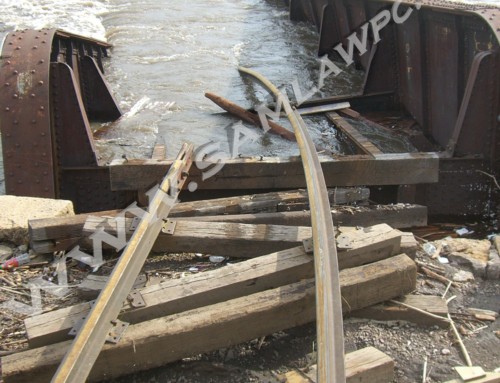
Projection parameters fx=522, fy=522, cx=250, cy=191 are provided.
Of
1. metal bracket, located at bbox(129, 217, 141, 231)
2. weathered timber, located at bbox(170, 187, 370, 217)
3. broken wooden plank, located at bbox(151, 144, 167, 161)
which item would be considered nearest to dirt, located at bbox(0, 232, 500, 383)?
metal bracket, located at bbox(129, 217, 141, 231)

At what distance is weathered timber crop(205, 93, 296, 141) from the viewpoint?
676 centimetres

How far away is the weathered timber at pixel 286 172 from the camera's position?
15.4ft

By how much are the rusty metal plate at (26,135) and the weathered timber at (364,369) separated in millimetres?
3111

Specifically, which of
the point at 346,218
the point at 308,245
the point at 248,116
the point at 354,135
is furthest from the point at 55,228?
the point at 248,116

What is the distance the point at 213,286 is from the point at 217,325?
10.9 inches

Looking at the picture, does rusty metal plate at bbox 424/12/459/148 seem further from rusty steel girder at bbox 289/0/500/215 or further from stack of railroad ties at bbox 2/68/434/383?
stack of railroad ties at bbox 2/68/434/383

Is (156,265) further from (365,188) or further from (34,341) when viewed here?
(365,188)

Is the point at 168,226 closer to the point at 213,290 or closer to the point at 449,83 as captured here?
the point at 213,290

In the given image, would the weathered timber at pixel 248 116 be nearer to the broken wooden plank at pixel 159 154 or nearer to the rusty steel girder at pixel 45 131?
the broken wooden plank at pixel 159 154

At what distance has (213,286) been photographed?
297 centimetres

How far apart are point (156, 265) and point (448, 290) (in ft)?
6.44

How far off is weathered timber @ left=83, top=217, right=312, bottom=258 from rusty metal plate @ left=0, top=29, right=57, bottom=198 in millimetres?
1402

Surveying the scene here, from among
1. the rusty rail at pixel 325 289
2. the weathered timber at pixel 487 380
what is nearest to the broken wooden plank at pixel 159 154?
the rusty rail at pixel 325 289

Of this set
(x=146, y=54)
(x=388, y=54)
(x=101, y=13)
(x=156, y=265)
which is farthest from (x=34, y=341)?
(x=101, y=13)
